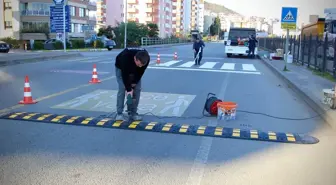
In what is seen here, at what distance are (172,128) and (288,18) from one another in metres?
12.6

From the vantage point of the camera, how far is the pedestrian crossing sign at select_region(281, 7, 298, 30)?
56.3 feet

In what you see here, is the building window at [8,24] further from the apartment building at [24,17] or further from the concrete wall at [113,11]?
the concrete wall at [113,11]

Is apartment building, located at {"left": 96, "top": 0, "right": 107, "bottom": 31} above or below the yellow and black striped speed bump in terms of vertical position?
above

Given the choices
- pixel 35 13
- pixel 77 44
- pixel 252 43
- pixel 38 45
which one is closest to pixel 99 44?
pixel 77 44

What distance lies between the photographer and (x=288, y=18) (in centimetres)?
→ 1725

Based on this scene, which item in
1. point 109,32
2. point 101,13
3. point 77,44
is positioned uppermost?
point 101,13

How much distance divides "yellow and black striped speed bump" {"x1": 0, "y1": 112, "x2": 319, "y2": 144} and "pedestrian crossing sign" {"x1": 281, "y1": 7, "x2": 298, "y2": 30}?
39.2ft

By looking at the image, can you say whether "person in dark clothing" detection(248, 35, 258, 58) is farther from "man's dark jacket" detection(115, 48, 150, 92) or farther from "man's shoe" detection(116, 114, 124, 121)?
"man's dark jacket" detection(115, 48, 150, 92)

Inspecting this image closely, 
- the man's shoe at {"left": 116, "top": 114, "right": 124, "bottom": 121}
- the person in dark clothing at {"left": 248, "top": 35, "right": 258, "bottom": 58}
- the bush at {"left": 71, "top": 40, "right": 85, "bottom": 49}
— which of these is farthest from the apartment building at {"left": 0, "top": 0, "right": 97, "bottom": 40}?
the man's shoe at {"left": 116, "top": 114, "right": 124, "bottom": 121}

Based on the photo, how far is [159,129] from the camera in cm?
656

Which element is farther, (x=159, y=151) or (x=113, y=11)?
(x=113, y=11)

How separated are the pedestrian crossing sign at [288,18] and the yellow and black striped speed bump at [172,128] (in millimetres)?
11933

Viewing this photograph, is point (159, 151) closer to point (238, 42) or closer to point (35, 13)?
point (238, 42)

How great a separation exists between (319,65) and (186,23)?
148719 millimetres
